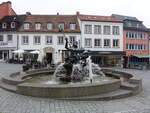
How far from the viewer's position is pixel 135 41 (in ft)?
128

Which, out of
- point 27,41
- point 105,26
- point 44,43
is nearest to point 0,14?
point 27,41

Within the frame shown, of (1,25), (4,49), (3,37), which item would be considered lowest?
(4,49)

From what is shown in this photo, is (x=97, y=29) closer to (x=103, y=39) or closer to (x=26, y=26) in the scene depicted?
(x=103, y=39)

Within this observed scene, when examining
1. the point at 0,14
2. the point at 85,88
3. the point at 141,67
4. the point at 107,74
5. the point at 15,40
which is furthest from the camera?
the point at 0,14

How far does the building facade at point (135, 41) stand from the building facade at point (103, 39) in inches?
100

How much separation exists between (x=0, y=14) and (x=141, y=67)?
33052mm

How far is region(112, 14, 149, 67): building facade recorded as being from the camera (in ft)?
121

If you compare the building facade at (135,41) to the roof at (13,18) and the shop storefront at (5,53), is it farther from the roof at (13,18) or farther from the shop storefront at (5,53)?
the shop storefront at (5,53)

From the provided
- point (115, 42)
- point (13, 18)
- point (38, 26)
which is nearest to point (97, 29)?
point (115, 42)

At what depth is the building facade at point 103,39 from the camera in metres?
34.2

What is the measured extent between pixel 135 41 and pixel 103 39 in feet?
30.5

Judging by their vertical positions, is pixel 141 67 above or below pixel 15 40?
below

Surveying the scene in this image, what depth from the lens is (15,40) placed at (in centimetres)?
3222

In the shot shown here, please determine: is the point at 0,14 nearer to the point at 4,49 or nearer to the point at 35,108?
the point at 4,49
